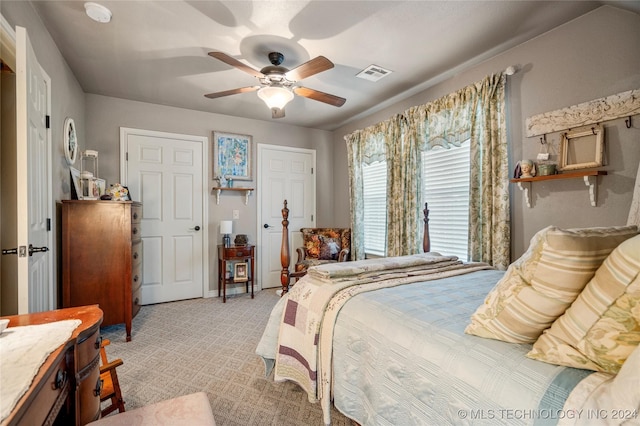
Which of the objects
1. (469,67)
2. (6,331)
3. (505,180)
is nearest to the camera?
(6,331)

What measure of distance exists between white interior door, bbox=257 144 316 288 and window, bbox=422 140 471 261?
2.12 m

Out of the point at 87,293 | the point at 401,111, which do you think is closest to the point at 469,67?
the point at 401,111

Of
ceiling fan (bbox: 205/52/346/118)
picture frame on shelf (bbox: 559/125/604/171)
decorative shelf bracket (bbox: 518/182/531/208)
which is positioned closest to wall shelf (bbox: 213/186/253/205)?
ceiling fan (bbox: 205/52/346/118)

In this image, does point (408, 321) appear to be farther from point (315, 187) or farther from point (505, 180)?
point (315, 187)

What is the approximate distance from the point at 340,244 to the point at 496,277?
249 centimetres

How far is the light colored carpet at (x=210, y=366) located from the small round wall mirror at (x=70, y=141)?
1.77m

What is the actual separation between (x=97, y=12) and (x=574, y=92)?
11.5ft

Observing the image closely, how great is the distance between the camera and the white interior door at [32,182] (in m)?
1.40

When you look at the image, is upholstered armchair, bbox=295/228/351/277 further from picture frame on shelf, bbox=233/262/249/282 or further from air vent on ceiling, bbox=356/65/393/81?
air vent on ceiling, bbox=356/65/393/81

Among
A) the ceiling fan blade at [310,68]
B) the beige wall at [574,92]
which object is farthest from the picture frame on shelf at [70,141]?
the beige wall at [574,92]

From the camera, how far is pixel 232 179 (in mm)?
4293

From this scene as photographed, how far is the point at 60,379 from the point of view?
87 centimetres

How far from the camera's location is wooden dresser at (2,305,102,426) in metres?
0.69

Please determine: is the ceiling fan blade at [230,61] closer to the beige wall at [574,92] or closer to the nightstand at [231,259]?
the beige wall at [574,92]
